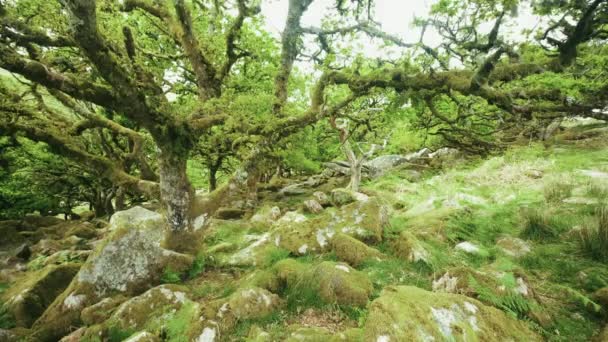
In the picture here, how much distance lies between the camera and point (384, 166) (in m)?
20.1

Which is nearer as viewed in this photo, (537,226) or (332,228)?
(537,226)

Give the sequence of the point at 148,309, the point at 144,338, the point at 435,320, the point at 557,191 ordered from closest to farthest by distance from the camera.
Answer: the point at 435,320, the point at 144,338, the point at 148,309, the point at 557,191

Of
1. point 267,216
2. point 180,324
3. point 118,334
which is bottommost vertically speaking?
point 118,334

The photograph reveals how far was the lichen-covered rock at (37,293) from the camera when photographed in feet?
18.5

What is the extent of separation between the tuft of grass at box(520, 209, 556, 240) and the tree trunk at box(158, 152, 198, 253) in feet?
26.9

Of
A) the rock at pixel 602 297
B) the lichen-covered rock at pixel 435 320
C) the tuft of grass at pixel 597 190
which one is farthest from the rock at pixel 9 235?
the tuft of grass at pixel 597 190

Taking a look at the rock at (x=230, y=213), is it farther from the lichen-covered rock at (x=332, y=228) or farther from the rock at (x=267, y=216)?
the lichen-covered rock at (x=332, y=228)

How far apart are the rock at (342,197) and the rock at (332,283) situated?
15.5 ft

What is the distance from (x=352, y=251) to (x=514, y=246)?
3.52 m

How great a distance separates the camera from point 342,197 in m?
10.0

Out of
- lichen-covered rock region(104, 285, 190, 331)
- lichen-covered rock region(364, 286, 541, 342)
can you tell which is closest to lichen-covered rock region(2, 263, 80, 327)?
lichen-covered rock region(104, 285, 190, 331)

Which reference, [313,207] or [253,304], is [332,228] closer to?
[253,304]

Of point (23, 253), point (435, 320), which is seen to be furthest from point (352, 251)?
point (23, 253)

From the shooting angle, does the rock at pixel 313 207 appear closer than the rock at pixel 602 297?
No
